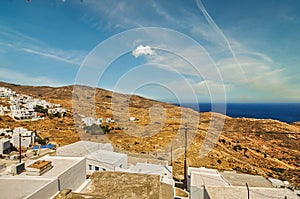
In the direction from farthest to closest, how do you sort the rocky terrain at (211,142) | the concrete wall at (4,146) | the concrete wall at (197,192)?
the concrete wall at (4,146), the rocky terrain at (211,142), the concrete wall at (197,192)

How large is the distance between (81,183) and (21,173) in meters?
1.89

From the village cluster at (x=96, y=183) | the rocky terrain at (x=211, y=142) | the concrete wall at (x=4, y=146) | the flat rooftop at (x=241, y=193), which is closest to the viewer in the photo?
the village cluster at (x=96, y=183)

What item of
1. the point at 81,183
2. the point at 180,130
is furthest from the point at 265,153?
the point at 81,183

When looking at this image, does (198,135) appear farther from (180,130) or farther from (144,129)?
(144,129)

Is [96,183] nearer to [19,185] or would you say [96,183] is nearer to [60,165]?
[19,185]

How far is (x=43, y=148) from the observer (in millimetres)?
18219

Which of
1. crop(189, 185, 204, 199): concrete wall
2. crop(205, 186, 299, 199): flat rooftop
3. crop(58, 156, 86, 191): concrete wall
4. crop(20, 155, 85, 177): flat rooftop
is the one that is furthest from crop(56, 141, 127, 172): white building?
crop(205, 186, 299, 199): flat rooftop

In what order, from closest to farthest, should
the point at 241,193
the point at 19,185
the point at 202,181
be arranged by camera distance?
the point at 19,185 < the point at 241,193 < the point at 202,181

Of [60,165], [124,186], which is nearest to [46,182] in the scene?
[60,165]

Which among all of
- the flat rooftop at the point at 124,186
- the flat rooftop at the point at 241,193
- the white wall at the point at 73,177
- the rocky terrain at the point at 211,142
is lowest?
the rocky terrain at the point at 211,142

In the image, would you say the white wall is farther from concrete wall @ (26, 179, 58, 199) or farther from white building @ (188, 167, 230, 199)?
white building @ (188, 167, 230, 199)

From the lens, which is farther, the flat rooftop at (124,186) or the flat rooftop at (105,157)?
the flat rooftop at (105,157)

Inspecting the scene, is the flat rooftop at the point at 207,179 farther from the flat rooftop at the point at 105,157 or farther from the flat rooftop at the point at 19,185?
the flat rooftop at the point at 19,185

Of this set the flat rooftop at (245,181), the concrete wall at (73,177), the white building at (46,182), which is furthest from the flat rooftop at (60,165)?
the flat rooftop at (245,181)
